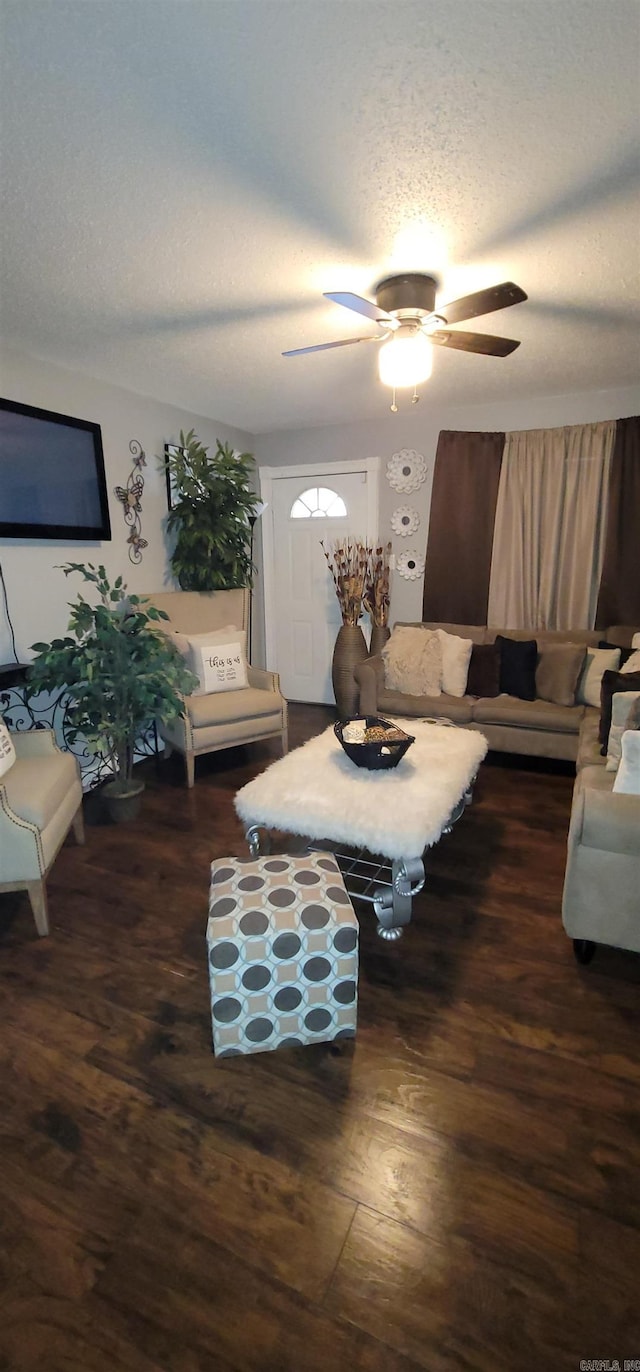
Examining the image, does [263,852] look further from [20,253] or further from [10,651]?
[20,253]

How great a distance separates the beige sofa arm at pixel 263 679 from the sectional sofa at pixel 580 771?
58 centimetres

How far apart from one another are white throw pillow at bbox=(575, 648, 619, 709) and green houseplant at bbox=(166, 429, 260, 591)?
2.38 meters

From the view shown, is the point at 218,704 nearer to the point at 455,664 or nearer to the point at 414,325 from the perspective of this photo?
the point at 455,664

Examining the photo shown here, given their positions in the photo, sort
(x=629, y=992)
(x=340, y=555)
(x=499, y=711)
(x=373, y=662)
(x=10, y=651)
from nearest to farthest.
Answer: (x=629, y=992) → (x=10, y=651) → (x=499, y=711) → (x=373, y=662) → (x=340, y=555)

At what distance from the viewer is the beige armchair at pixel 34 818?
2027mm

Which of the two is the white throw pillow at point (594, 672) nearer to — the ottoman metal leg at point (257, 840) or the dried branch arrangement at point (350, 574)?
the dried branch arrangement at point (350, 574)

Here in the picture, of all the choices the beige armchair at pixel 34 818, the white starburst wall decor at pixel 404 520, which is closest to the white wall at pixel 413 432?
the white starburst wall decor at pixel 404 520

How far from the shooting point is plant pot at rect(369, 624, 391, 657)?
457 centimetres

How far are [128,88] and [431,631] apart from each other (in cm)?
316

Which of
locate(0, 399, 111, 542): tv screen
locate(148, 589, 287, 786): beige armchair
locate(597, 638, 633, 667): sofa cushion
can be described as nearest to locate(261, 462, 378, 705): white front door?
locate(148, 589, 287, 786): beige armchair

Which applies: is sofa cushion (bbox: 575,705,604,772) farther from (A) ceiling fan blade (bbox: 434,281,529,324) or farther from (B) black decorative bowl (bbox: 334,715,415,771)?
(A) ceiling fan blade (bbox: 434,281,529,324)

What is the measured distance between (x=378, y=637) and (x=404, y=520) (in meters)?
0.93

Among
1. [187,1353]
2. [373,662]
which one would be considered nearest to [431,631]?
[373,662]

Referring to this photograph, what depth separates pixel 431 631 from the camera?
4031 mm
